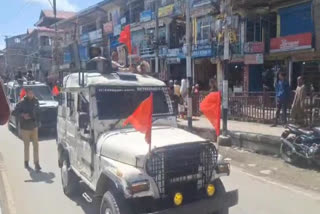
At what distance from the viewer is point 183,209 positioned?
13.2 feet

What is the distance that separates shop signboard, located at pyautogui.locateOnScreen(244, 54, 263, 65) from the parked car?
40.2ft

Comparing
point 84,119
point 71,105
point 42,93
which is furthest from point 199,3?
point 84,119

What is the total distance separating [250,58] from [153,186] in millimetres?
19427

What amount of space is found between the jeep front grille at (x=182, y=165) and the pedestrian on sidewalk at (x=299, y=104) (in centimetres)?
761

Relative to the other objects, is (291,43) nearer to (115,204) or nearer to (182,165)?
(182,165)

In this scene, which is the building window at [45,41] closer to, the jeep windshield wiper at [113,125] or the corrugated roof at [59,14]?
the corrugated roof at [59,14]

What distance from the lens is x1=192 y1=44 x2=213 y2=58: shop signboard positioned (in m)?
24.7

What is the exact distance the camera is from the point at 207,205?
4184 mm

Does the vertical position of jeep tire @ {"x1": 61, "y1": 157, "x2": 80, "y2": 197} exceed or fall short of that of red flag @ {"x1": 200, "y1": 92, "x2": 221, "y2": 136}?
it falls short

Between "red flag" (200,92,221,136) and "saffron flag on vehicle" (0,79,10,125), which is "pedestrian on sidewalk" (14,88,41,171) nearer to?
"red flag" (200,92,221,136)

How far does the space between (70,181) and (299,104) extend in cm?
760

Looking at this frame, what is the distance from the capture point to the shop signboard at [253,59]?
21.9 m

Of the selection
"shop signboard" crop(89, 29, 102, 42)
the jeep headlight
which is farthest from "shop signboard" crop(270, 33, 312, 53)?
"shop signboard" crop(89, 29, 102, 42)

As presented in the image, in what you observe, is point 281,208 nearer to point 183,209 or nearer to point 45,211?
point 183,209
